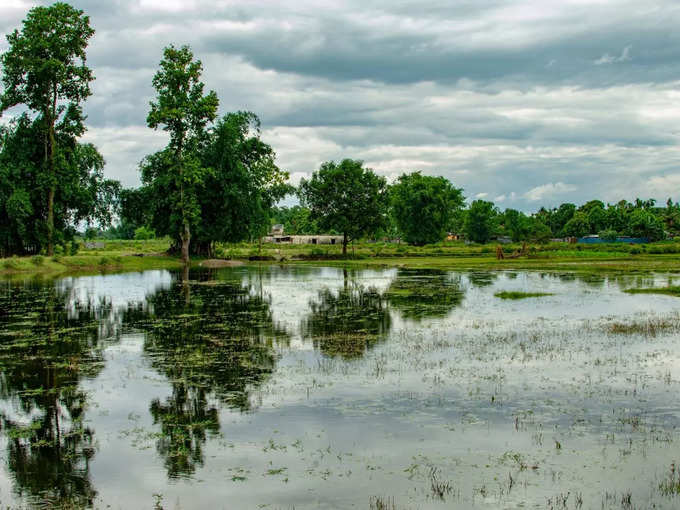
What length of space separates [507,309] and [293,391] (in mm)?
15915

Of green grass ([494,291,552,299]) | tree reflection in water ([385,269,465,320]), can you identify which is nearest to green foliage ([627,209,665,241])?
tree reflection in water ([385,269,465,320])

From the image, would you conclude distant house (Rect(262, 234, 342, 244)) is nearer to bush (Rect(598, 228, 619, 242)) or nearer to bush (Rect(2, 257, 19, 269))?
bush (Rect(598, 228, 619, 242))

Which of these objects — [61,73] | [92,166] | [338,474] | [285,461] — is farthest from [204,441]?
[92,166]

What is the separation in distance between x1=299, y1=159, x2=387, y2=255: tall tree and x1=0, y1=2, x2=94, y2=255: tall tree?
37725mm

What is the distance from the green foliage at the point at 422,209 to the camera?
123106mm

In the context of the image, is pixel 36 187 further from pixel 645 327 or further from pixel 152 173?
pixel 645 327

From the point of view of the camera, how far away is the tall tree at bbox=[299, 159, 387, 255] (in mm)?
91500

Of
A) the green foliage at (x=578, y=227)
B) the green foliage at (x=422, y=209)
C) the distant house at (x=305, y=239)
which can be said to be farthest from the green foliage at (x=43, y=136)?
the green foliage at (x=578, y=227)

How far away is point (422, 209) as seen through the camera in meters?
123

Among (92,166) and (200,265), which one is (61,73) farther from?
(200,265)

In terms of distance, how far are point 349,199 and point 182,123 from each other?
97.0 feet

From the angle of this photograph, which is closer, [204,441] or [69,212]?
[204,441]

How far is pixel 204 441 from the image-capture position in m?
10.8

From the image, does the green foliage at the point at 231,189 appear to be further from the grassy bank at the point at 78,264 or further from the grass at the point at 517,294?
the grass at the point at 517,294
